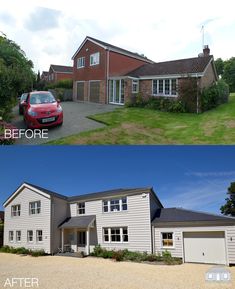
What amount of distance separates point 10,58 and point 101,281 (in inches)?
150

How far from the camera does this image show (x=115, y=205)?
22.9 ft

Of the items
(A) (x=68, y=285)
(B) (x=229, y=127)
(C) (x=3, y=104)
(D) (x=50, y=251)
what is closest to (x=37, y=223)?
(D) (x=50, y=251)

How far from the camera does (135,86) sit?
243 inches

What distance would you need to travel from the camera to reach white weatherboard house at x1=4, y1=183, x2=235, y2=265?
4.91 metres

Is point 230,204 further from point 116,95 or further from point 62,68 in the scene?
point 62,68

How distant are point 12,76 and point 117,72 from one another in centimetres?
314

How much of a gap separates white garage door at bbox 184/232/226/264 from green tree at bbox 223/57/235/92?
298cm

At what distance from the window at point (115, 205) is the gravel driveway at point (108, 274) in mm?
1421

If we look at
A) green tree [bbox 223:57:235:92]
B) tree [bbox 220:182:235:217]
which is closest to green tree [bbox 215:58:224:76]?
green tree [bbox 223:57:235:92]

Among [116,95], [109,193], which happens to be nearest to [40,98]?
[116,95]

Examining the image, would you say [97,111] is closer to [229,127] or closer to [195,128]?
[195,128]

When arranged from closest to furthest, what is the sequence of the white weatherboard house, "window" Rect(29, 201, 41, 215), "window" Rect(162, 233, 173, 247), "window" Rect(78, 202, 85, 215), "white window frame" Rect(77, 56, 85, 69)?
"white window frame" Rect(77, 56, 85, 69) → the white weatherboard house → "window" Rect(162, 233, 173, 247) → "window" Rect(29, 201, 41, 215) → "window" Rect(78, 202, 85, 215)

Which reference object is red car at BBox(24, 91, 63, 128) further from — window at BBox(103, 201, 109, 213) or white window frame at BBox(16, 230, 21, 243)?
window at BBox(103, 201, 109, 213)

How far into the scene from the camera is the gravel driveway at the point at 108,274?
4195mm
